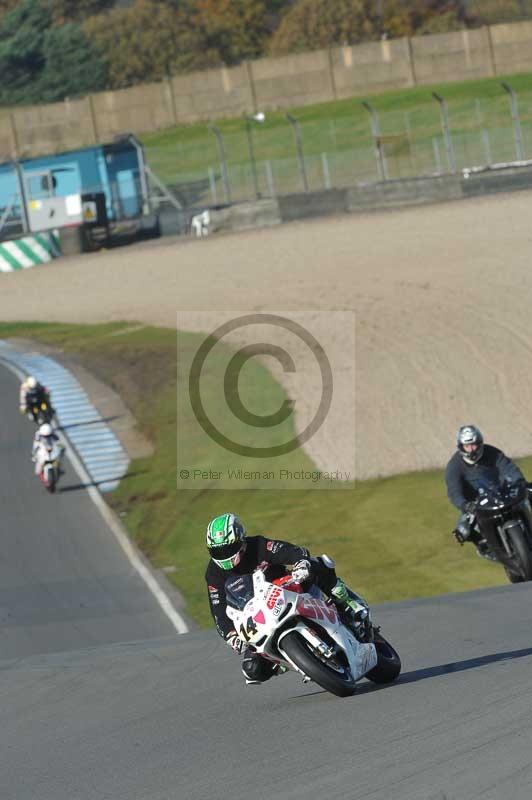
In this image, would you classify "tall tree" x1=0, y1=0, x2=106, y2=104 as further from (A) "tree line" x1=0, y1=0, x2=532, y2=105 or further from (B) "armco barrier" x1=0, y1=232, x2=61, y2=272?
(B) "armco barrier" x1=0, y1=232, x2=61, y2=272

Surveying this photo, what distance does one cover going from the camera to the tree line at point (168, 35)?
8462 centimetres

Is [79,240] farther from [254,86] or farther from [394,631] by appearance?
Answer: [394,631]

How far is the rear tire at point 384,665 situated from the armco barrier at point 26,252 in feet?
133

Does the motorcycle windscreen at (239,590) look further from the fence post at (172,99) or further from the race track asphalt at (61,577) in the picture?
the fence post at (172,99)

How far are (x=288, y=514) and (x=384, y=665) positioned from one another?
1205 centimetres

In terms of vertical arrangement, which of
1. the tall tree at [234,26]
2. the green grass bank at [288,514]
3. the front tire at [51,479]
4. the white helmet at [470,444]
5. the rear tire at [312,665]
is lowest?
the green grass bank at [288,514]

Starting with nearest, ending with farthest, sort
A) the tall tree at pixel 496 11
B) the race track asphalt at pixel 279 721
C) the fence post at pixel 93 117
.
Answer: the race track asphalt at pixel 279 721, the fence post at pixel 93 117, the tall tree at pixel 496 11

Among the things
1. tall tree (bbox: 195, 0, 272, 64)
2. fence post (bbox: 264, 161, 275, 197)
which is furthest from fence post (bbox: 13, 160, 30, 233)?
tall tree (bbox: 195, 0, 272, 64)

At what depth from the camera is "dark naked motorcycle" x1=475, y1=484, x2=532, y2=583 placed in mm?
13609

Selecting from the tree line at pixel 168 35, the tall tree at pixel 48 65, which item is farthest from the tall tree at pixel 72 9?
the tall tree at pixel 48 65

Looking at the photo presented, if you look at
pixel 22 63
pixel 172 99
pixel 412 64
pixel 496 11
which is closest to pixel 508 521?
pixel 412 64

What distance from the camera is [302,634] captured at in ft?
27.1

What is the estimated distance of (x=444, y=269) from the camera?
1314 inches

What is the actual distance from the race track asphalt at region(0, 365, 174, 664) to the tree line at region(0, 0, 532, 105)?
63.0 m
